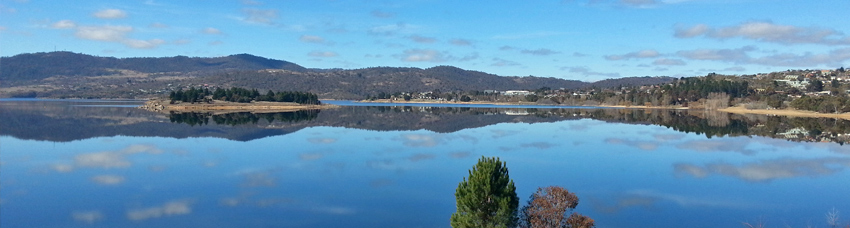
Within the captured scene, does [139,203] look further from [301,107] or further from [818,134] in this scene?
[301,107]

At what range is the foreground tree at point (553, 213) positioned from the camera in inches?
424

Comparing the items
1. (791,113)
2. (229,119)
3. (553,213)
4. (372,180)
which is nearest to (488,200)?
(553,213)

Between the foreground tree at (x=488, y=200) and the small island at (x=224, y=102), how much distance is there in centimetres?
7789

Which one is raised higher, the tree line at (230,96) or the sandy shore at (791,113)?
the tree line at (230,96)

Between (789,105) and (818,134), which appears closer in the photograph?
(818,134)

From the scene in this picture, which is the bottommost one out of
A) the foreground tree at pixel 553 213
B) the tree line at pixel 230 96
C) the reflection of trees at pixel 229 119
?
the reflection of trees at pixel 229 119

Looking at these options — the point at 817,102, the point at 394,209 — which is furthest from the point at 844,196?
the point at 817,102

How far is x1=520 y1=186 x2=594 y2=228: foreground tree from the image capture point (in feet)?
35.3

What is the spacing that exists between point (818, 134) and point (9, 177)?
1931 inches

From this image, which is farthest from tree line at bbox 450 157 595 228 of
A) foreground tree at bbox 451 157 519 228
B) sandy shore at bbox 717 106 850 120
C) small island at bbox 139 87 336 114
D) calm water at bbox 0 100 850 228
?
small island at bbox 139 87 336 114

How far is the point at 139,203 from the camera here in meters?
15.2

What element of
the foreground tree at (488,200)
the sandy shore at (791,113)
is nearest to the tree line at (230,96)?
the sandy shore at (791,113)

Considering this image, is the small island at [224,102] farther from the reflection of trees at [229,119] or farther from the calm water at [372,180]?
the calm water at [372,180]

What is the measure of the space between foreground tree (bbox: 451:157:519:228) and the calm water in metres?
2.49
